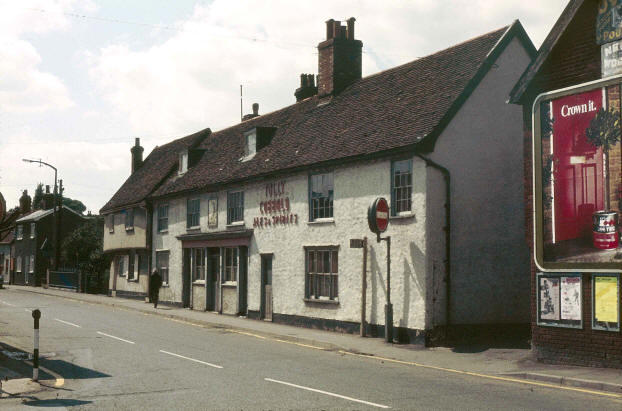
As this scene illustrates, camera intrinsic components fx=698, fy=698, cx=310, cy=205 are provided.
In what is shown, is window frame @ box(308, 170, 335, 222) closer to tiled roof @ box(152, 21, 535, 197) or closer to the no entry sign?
tiled roof @ box(152, 21, 535, 197)

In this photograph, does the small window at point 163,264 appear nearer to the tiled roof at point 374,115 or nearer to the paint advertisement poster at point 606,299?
the tiled roof at point 374,115

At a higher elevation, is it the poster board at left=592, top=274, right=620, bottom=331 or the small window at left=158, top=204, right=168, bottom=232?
the small window at left=158, top=204, right=168, bottom=232

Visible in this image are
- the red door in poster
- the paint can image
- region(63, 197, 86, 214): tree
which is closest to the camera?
the paint can image

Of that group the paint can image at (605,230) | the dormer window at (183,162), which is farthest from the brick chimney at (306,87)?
the paint can image at (605,230)

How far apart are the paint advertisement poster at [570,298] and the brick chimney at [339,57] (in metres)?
15.1

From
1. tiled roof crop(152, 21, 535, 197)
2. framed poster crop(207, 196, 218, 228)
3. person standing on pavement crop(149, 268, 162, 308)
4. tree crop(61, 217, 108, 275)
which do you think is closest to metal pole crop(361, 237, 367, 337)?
tiled roof crop(152, 21, 535, 197)

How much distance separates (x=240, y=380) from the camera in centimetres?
1209

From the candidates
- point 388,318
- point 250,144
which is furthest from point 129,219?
point 388,318

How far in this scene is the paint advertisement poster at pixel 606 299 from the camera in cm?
1321

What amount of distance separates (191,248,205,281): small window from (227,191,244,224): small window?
316cm

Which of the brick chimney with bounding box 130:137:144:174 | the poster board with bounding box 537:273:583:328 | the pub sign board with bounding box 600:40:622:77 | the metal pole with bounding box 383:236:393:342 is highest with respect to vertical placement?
the brick chimney with bounding box 130:137:144:174

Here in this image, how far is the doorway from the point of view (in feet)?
84.7

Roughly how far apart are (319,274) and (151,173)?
20.7m

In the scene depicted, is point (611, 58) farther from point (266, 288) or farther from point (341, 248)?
point (266, 288)
